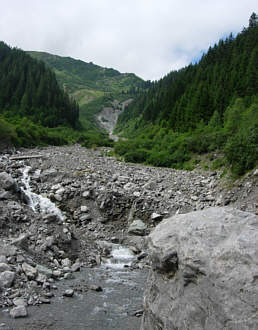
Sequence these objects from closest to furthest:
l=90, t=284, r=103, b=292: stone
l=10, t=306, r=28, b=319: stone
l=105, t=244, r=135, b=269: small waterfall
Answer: l=10, t=306, r=28, b=319: stone < l=90, t=284, r=103, b=292: stone < l=105, t=244, r=135, b=269: small waterfall

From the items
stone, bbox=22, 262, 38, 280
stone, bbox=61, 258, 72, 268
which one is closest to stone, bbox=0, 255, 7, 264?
stone, bbox=22, 262, 38, 280

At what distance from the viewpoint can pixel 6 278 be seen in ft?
26.9

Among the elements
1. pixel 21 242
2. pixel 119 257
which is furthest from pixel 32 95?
pixel 21 242

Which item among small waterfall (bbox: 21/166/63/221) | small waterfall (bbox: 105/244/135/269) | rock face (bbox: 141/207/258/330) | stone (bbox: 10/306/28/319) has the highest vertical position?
rock face (bbox: 141/207/258/330)

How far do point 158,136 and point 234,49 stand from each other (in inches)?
1316

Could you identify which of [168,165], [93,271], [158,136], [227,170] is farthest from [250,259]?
[158,136]

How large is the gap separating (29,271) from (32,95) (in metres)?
85.8

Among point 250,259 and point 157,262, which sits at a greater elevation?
point 250,259

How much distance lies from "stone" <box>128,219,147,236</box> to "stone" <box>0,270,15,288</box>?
26.6ft

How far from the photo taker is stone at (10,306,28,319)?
7082 millimetres

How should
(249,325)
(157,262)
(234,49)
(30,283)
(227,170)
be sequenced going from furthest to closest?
(234,49), (227,170), (30,283), (157,262), (249,325)

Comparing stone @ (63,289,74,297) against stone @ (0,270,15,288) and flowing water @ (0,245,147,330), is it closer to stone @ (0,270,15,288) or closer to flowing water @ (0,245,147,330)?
flowing water @ (0,245,147,330)

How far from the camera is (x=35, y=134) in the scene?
45031mm

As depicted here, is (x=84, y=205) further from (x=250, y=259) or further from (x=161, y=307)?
(x=250, y=259)
